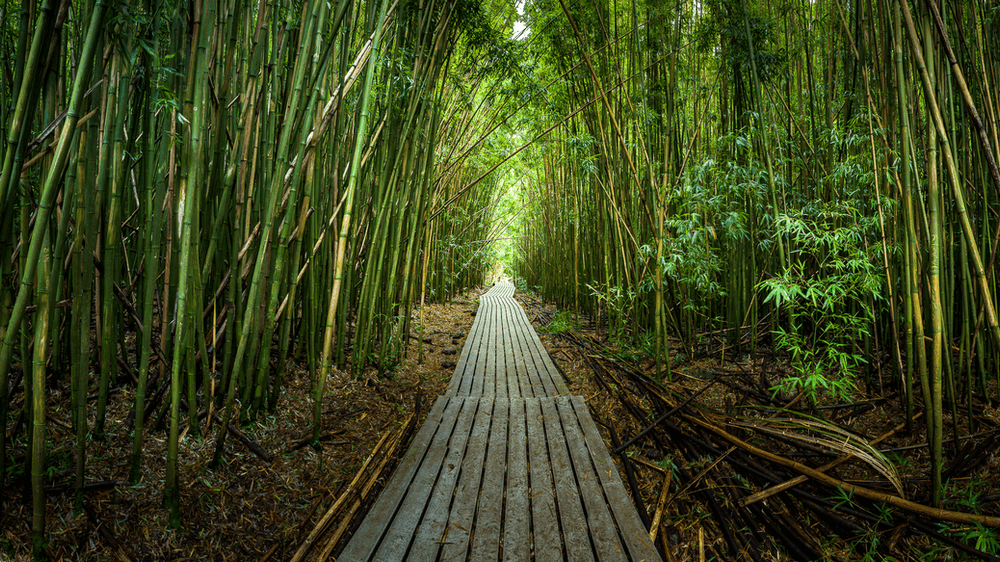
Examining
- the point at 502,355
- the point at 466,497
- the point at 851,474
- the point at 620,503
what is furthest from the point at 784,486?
the point at 502,355

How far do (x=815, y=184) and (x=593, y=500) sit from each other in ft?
6.77

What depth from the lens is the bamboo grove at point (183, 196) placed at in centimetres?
83

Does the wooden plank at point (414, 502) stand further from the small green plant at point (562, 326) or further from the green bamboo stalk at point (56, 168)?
the small green plant at point (562, 326)

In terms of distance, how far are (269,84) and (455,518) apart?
1.58 m

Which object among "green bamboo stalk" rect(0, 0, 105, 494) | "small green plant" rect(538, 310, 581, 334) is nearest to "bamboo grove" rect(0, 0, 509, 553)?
"green bamboo stalk" rect(0, 0, 105, 494)

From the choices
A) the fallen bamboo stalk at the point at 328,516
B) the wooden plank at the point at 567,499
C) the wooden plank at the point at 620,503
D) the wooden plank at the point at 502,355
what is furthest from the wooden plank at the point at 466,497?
the wooden plank at the point at 502,355

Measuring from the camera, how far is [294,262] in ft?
4.71

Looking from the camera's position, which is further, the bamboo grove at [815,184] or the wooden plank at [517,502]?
the bamboo grove at [815,184]

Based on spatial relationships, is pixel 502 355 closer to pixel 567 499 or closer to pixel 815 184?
pixel 567 499

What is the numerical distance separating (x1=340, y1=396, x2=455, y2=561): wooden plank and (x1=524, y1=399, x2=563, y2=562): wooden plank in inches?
14.5

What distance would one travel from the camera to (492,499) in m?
1.18

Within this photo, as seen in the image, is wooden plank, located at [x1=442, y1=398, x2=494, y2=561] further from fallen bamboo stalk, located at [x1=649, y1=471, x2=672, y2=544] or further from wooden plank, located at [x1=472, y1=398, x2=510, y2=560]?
fallen bamboo stalk, located at [x1=649, y1=471, x2=672, y2=544]

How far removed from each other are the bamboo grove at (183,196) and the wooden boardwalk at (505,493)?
1.57 feet

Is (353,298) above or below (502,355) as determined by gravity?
above
